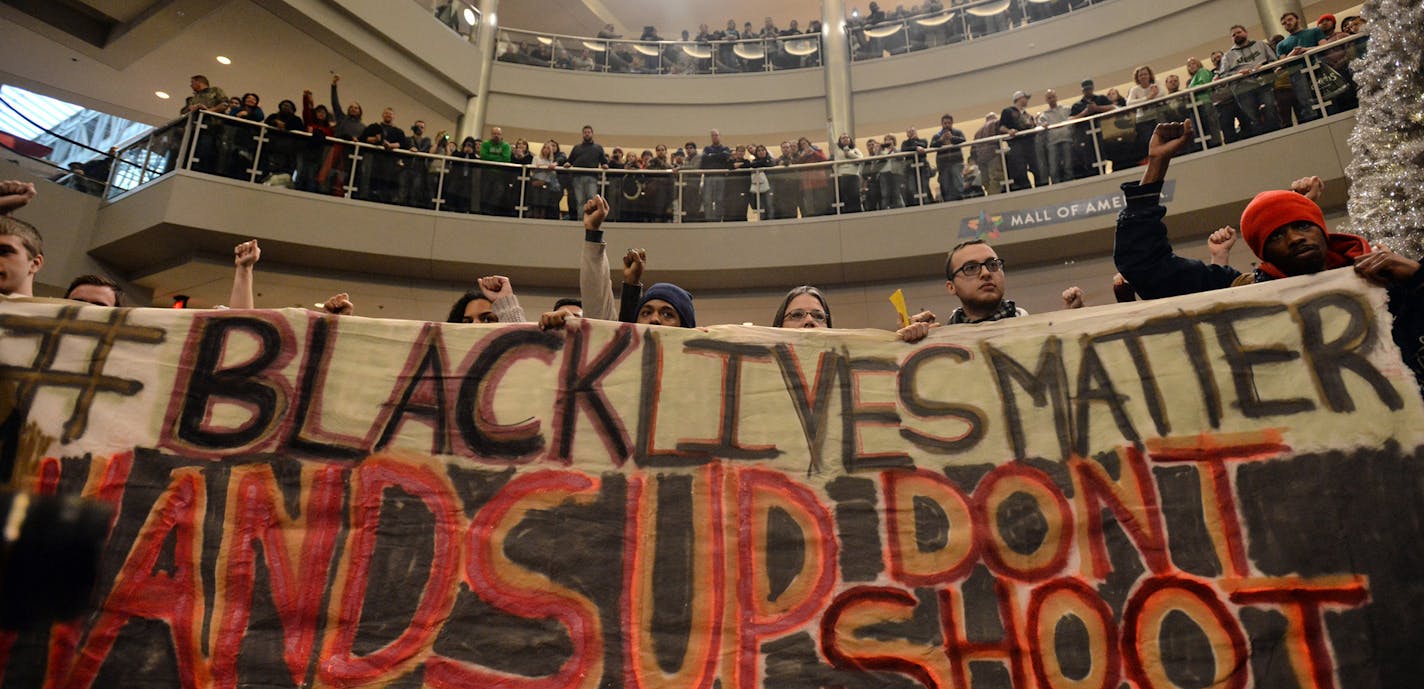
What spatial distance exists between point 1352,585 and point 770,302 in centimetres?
944

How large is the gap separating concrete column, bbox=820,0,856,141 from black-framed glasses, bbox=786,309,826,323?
11.5m

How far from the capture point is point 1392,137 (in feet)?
10.6

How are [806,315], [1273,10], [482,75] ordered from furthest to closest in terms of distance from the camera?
[482,75], [1273,10], [806,315]

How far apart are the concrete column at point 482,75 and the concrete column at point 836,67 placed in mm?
6345

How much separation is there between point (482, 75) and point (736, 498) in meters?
14.0

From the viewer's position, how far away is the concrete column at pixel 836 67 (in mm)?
14266

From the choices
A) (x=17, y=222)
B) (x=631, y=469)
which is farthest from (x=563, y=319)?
(x=17, y=222)

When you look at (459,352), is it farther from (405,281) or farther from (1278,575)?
(405,281)

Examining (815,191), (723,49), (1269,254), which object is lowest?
(1269,254)

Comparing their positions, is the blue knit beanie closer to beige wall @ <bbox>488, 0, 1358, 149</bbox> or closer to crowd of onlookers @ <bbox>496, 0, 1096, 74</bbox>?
beige wall @ <bbox>488, 0, 1358, 149</bbox>

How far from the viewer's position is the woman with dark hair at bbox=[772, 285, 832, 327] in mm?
3021

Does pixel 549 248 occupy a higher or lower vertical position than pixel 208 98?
lower

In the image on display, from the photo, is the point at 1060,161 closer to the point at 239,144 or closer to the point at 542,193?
the point at 542,193

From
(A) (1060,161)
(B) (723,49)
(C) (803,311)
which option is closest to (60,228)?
(C) (803,311)
